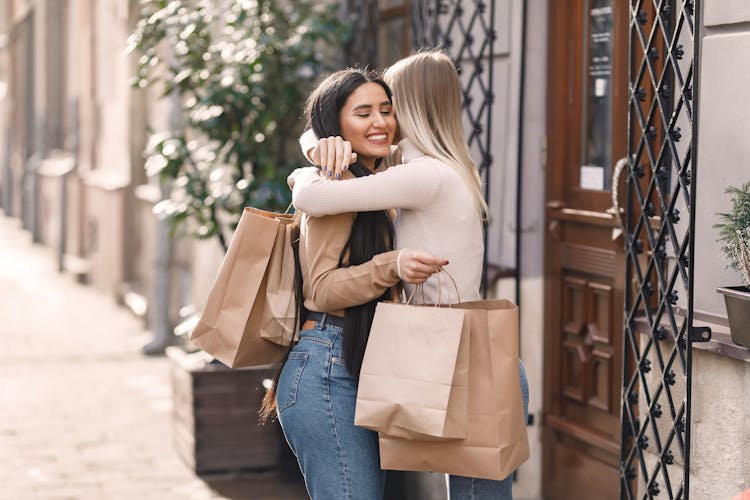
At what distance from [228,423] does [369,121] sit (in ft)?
11.2

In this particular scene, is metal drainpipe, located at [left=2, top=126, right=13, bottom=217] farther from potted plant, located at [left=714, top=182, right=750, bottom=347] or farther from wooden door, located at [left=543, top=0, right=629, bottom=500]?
potted plant, located at [left=714, top=182, right=750, bottom=347]

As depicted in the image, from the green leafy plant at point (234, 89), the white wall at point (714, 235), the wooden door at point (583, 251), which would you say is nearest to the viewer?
the white wall at point (714, 235)

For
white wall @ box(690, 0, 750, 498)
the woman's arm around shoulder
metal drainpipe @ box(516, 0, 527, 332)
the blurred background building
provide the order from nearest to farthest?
the woman's arm around shoulder < white wall @ box(690, 0, 750, 498) < the blurred background building < metal drainpipe @ box(516, 0, 527, 332)

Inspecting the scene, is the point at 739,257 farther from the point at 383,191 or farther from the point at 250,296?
the point at 250,296

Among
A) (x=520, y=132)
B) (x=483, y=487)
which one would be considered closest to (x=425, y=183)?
(x=483, y=487)

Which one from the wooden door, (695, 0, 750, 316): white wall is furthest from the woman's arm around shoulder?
the wooden door

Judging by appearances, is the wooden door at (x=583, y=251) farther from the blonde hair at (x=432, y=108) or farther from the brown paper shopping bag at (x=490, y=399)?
the brown paper shopping bag at (x=490, y=399)

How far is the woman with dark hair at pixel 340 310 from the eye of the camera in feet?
11.1

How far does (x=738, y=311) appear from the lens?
3582 mm

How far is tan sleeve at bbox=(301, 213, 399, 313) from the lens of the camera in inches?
131

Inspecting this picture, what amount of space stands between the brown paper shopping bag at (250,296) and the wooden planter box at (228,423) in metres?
2.95

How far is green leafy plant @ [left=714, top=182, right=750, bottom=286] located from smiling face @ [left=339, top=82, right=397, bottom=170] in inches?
39.0

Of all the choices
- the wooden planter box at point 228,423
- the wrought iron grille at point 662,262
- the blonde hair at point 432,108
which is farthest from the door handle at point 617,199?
the wooden planter box at point 228,423

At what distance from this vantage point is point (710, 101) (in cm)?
396
